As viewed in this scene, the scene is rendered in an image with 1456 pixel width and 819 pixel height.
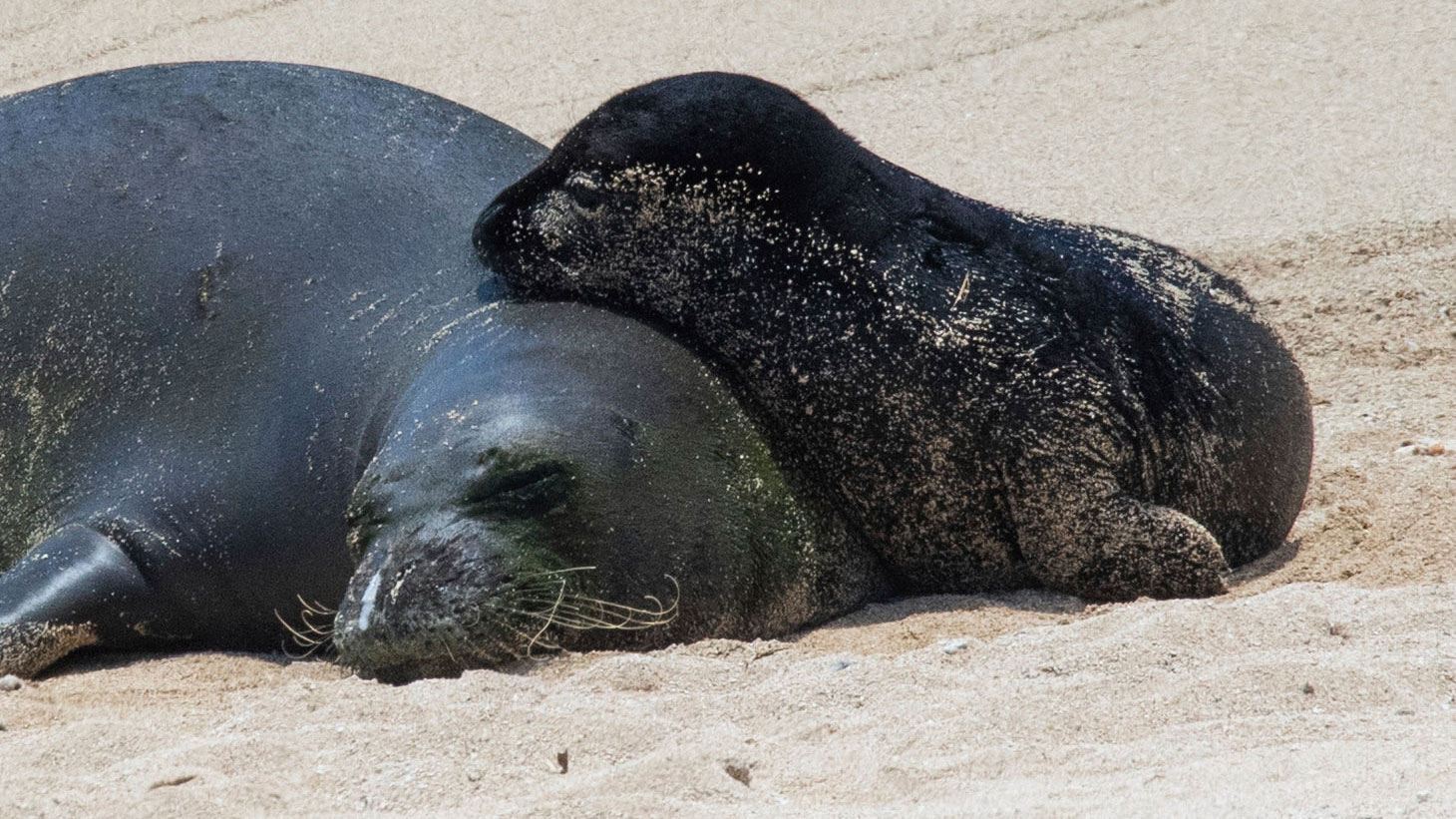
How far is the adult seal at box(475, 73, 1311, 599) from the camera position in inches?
158

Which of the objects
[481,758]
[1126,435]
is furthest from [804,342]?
[481,758]

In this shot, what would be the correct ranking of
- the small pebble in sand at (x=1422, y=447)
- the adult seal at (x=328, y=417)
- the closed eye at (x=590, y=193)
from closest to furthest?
the adult seal at (x=328, y=417) → the closed eye at (x=590, y=193) → the small pebble in sand at (x=1422, y=447)

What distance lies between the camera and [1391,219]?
21.5 ft

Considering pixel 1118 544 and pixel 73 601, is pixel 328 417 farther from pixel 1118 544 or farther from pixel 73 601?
pixel 1118 544

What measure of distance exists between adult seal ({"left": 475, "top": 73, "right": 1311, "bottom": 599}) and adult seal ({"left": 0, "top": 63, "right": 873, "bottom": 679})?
14 cm

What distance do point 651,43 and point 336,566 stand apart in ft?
17.9

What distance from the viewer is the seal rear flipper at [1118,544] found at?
3.99 m

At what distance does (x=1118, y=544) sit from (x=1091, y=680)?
83 cm

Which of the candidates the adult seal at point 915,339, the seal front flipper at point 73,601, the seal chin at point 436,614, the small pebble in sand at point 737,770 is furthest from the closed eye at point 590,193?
the small pebble in sand at point 737,770

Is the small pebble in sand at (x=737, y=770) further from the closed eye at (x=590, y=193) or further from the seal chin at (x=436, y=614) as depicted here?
the closed eye at (x=590, y=193)

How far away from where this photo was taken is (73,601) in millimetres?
4207

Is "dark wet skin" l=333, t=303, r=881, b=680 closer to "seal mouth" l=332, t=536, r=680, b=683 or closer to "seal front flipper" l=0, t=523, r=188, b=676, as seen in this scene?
"seal mouth" l=332, t=536, r=680, b=683

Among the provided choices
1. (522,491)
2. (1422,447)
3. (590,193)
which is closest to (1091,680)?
(522,491)

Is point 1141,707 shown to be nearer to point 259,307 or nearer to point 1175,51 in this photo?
point 259,307
